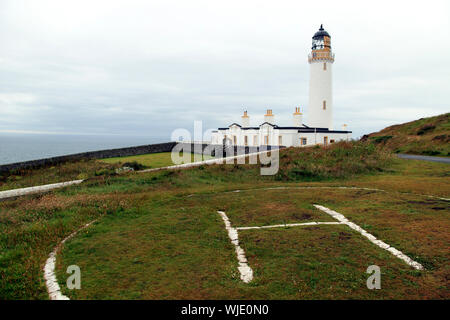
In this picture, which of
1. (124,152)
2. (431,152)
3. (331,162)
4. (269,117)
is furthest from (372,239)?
(269,117)

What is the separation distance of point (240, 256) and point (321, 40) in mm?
43302

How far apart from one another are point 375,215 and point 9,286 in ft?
35.0

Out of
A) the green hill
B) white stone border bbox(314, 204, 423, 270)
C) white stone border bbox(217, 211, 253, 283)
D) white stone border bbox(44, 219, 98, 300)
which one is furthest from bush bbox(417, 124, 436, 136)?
white stone border bbox(44, 219, 98, 300)

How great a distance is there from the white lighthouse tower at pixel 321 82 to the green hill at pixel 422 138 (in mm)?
8082

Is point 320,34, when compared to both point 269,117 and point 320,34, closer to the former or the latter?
point 320,34

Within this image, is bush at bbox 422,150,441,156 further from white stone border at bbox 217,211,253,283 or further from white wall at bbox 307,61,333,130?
white stone border at bbox 217,211,253,283

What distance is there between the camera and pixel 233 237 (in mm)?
9094

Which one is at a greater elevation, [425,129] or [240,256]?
[425,129]

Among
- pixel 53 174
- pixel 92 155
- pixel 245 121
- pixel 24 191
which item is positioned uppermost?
pixel 245 121

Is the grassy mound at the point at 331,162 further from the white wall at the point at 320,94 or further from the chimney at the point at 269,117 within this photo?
the white wall at the point at 320,94

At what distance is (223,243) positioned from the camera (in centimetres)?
852

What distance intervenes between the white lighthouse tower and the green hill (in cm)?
808

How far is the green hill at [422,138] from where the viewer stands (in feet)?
95.8

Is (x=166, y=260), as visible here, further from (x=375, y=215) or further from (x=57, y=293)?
(x=375, y=215)
